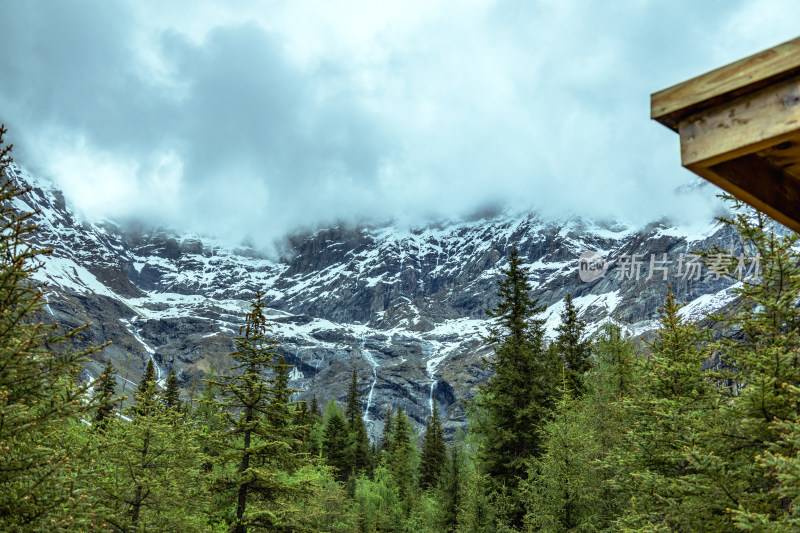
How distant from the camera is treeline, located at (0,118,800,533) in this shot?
6.75 metres

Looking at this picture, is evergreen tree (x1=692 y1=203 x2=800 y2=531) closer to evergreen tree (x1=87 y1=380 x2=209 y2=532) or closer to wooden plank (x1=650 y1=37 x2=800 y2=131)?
wooden plank (x1=650 y1=37 x2=800 y2=131)

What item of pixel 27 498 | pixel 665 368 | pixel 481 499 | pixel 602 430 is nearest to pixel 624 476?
pixel 665 368

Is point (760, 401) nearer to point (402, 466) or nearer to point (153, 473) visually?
point (153, 473)

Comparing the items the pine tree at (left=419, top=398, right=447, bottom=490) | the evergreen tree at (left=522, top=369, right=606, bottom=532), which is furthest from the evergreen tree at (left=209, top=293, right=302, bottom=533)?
the pine tree at (left=419, top=398, right=447, bottom=490)

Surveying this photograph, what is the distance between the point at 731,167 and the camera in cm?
244

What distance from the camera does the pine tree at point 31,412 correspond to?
6.16 m

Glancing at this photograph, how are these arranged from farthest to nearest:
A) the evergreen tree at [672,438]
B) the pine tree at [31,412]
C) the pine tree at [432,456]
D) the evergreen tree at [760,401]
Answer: the pine tree at [432,456], the evergreen tree at [672,438], the evergreen tree at [760,401], the pine tree at [31,412]

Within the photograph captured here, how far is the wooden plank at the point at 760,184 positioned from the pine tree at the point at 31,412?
6.78 m

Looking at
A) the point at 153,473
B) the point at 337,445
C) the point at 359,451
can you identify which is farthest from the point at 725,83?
the point at 359,451

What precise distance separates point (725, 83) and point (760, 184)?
1.89 feet

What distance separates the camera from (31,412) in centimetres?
681

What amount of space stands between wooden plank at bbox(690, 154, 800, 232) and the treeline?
3.65 metres

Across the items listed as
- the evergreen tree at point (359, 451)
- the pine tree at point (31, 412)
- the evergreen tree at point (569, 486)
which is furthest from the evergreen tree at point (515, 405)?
the evergreen tree at point (359, 451)

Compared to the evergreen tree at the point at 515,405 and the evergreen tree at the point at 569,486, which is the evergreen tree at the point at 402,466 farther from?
the evergreen tree at the point at 569,486
